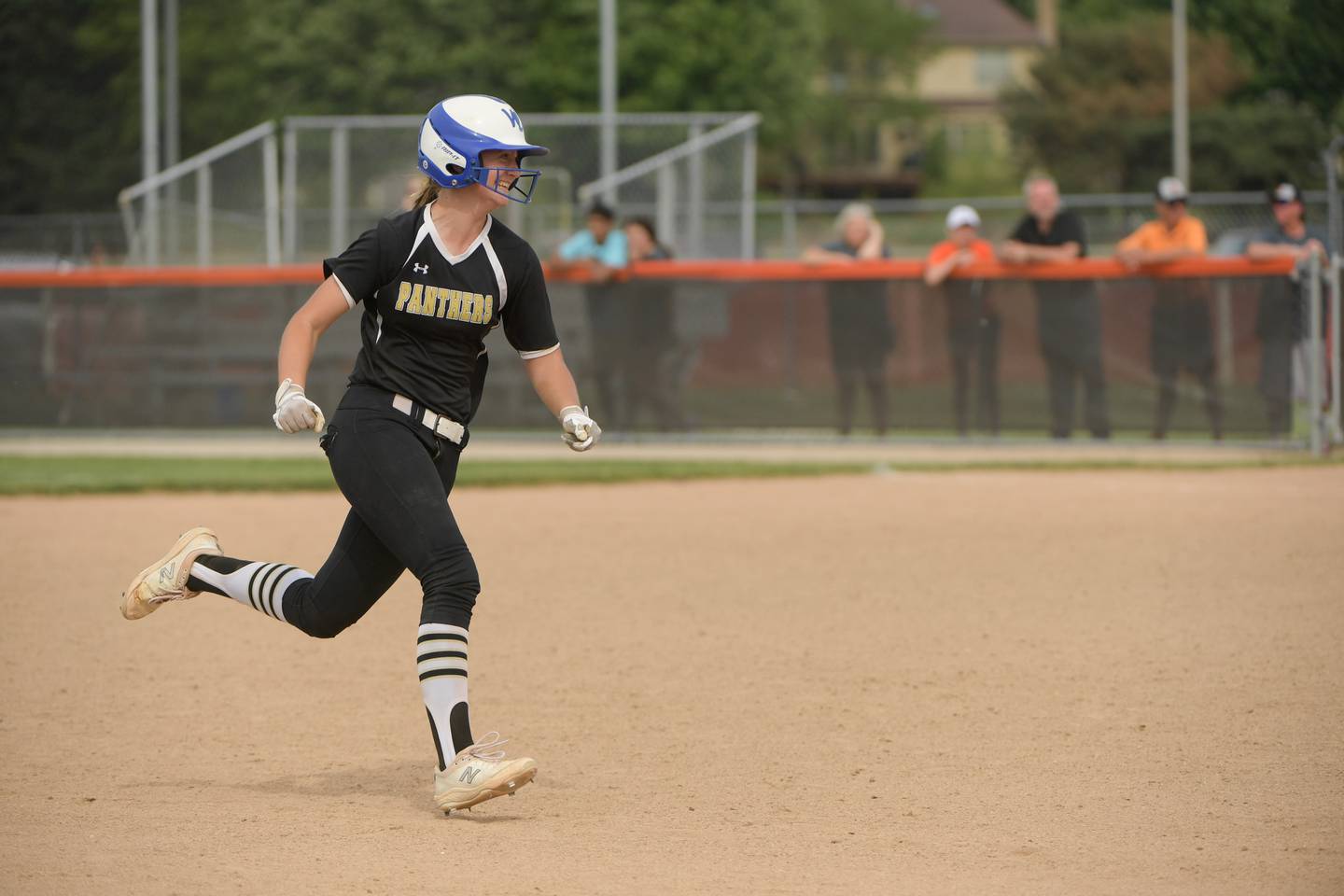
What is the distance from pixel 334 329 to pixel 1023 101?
175 ft

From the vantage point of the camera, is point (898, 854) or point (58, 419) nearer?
point (898, 854)

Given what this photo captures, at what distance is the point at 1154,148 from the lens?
181 feet

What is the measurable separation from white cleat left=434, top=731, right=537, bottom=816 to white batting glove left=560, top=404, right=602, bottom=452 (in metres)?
0.94

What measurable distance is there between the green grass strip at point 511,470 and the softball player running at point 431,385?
23.9ft

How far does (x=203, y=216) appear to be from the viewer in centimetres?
1888

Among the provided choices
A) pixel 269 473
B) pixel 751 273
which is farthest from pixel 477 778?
pixel 751 273

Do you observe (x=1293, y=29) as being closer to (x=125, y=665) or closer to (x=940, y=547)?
(x=940, y=547)

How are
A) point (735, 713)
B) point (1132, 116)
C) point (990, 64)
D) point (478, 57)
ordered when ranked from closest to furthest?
1. point (735, 713)
2. point (478, 57)
3. point (1132, 116)
4. point (990, 64)

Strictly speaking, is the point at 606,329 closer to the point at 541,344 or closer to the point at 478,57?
the point at 541,344

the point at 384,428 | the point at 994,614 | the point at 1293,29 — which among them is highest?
the point at 1293,29

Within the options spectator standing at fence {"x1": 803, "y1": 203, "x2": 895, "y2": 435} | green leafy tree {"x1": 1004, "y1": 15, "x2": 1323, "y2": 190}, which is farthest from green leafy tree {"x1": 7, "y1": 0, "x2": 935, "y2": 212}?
spectator standing at fence {"x1": 803, "y1": 203, "x2": 895, "y2": 435}

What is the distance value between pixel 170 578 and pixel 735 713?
1.87 m

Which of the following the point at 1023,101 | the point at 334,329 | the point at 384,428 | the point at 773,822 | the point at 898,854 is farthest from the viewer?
the point at 1023,101

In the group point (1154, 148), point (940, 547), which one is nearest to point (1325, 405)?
point (940, 547)
